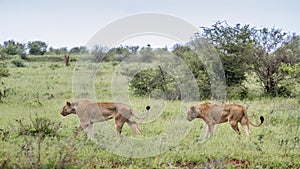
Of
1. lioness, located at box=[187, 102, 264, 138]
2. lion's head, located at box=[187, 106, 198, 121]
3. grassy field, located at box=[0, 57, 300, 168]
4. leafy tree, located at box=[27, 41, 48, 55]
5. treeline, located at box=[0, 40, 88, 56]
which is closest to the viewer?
grassy field, located at box=[0, 57, 300, 168]

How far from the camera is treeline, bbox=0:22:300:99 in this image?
16844 mm

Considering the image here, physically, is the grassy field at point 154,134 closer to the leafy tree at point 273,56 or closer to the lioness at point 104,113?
the lioness at point 104,113

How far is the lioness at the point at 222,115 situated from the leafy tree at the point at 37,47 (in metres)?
38.8

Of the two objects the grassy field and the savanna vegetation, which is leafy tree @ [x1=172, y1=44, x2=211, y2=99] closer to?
the savanna vegetation

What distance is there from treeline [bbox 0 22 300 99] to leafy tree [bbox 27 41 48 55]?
30.4 m

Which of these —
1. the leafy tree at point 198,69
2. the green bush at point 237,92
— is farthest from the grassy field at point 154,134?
the leafy tree at point 198,69

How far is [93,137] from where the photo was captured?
28.0 ft

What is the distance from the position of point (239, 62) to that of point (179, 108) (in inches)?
233

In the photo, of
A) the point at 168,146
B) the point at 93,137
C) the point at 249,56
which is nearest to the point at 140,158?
the point at 168,146

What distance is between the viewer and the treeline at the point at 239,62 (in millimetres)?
16844

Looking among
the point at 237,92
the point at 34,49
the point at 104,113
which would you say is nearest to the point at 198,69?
the point at 237,92

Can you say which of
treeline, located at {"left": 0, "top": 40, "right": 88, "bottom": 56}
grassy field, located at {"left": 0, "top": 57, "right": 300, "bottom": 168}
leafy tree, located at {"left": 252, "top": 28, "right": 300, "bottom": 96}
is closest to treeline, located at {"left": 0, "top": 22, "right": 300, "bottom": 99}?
leafy tree, located at {"left": 252, "top": 28, "right": 300, "bottom": 96}

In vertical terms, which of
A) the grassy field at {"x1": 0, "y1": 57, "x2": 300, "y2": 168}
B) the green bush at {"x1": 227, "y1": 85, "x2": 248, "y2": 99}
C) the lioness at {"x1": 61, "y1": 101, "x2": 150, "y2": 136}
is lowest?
the grassy field at {"x1": 0, "y1": 57, "x2": 300, "y2": 168}

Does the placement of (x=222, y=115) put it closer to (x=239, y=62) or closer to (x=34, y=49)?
(x=239, y=62)
